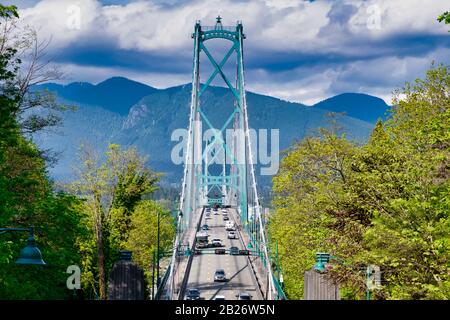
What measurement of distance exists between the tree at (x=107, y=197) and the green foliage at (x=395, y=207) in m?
15.3

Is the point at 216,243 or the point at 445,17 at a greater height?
the point at 445,17

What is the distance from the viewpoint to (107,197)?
53344mm

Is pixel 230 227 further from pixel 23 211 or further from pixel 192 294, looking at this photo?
pixel 23 211

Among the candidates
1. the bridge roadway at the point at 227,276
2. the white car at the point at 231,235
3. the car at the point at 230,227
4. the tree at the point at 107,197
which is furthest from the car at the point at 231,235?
the tree at the point at 107,197

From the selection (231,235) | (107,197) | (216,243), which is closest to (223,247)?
(216,243)

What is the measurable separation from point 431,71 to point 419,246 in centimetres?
1976

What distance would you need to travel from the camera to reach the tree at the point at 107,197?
162ft

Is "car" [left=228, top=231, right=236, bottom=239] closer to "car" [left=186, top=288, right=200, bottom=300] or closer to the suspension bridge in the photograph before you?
the suspension bridge

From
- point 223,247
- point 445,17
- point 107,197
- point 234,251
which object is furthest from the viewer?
point 223,247

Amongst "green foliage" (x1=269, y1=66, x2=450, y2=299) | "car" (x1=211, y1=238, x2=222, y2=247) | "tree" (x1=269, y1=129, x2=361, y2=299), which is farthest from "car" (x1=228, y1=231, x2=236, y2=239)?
"green foliage" (x1=269, y1=66, x2=450, y2=299)

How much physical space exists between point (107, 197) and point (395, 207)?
114 feet

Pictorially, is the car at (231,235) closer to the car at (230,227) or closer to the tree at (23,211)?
the car at (230,227)

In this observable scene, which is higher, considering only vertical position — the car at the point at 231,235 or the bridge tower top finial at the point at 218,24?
the bridge tower top finial at the point at 218,24

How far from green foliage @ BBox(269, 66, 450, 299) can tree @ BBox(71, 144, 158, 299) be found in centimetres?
1530
